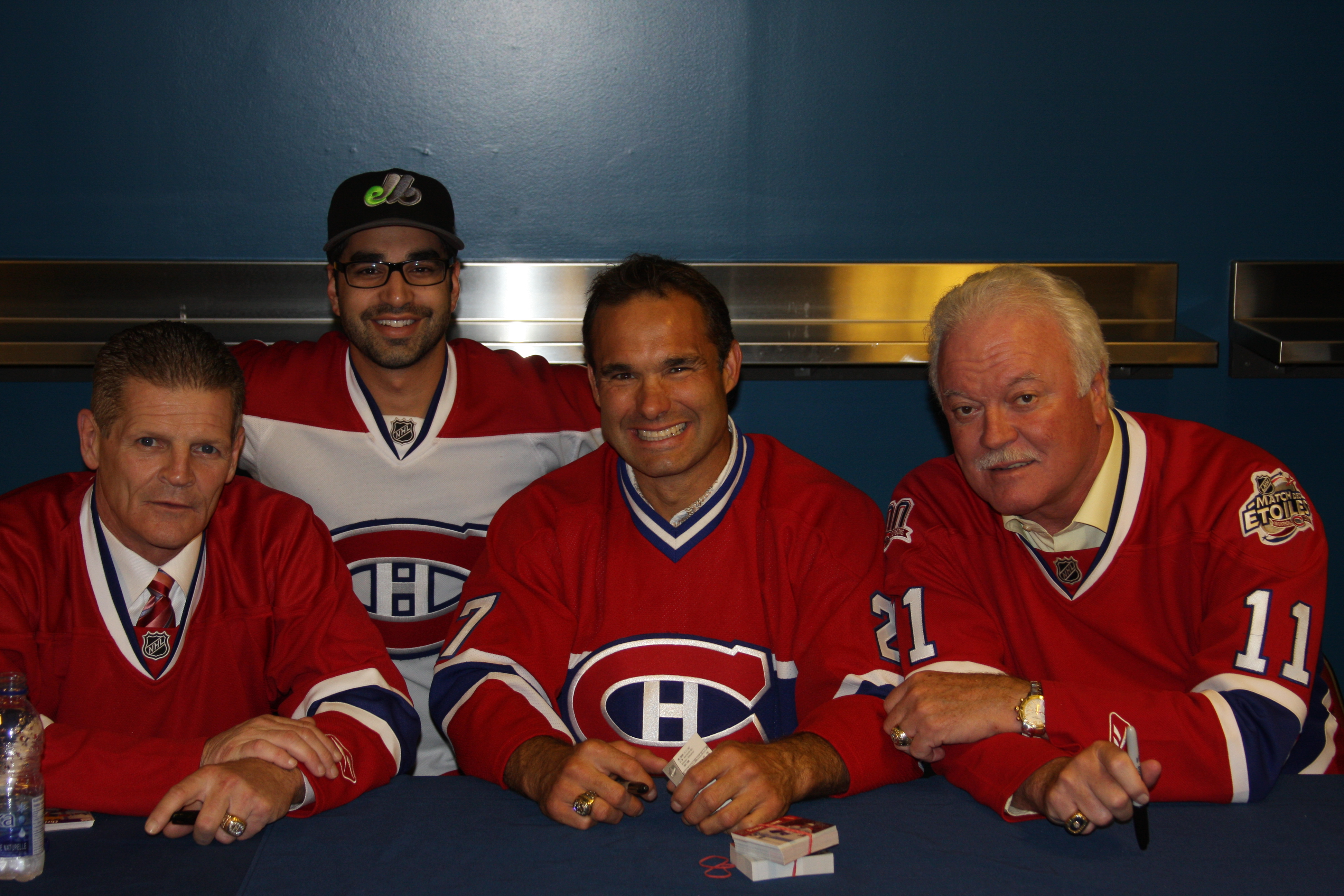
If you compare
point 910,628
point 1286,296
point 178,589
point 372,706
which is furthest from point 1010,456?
point 1286,296

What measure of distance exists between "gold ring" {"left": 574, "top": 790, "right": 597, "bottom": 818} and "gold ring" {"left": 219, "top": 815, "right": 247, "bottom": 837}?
48cm

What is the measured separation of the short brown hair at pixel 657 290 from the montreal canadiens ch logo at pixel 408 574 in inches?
23.3

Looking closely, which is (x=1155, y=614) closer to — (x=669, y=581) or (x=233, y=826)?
(x=669, y=581)

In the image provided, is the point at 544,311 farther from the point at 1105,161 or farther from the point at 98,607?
the point at 1105,161

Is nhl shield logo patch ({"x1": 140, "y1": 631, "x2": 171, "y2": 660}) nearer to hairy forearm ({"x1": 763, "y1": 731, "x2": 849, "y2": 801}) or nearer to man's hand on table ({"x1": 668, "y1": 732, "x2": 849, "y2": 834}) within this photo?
man's hand on table ({"x1": 668, "y1": 732, "x2": 849, "y2": 834})

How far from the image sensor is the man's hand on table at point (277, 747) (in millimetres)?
1656

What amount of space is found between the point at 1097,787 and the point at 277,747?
49.1 inches

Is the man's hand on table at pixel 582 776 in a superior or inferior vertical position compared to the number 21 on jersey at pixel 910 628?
inferior

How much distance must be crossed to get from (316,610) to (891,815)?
1.11 metres

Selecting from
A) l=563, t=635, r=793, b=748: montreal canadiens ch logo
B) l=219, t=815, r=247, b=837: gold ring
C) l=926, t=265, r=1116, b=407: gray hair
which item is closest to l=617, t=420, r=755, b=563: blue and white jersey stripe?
l=563, t=635, r=793, b=748: montreal canadiens ch logo

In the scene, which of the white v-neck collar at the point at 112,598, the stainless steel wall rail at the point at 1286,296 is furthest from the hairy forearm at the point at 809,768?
the stainless steel wall rail at the point at 1286,296

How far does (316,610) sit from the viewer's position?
200 centimetres

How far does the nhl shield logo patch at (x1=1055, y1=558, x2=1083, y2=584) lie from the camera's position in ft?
6.61

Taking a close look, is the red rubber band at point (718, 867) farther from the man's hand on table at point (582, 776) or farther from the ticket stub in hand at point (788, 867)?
the man's hand on table at point (582, 776)
